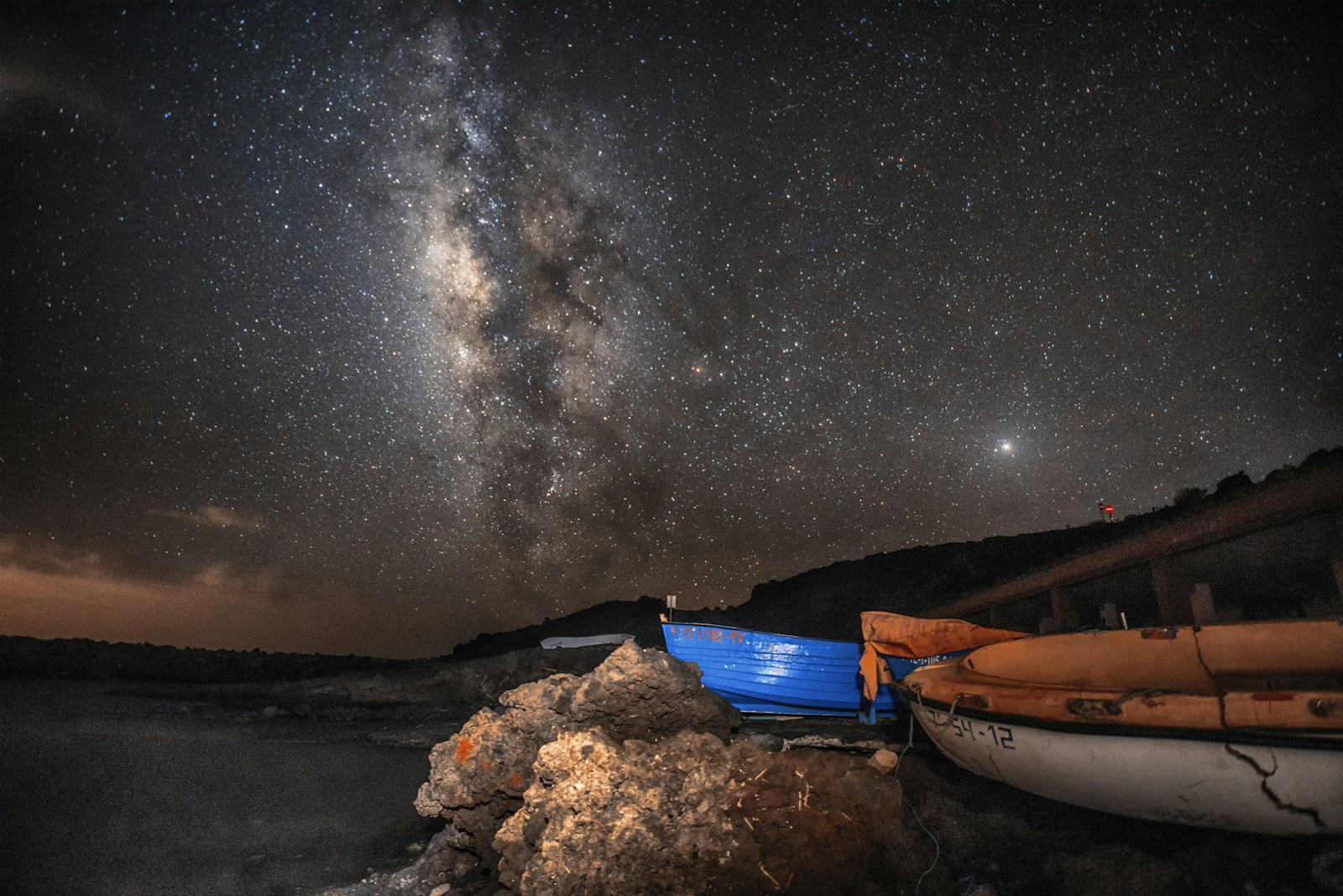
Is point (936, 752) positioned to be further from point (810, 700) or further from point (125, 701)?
point (125, 701)

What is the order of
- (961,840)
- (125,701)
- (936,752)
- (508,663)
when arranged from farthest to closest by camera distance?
(508,663), (125,701), (936,752), (961,840)

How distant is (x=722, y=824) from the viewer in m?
4.77

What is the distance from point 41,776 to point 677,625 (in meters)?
11.3

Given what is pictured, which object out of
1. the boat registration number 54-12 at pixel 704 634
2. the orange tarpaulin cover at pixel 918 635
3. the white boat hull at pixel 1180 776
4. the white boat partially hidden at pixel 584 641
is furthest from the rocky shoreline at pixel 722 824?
the white boat partially hidden at pixel 584 641

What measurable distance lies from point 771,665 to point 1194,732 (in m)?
7.38

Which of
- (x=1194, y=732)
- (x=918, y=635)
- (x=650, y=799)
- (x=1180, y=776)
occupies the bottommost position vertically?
(x=650, y=799)

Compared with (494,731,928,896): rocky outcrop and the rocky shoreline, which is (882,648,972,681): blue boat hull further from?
(494,731,928,896): rocky outcrop

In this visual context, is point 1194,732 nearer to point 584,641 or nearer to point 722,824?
point 722,824

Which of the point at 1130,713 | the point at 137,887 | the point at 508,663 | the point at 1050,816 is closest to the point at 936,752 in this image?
the point at 1050,816

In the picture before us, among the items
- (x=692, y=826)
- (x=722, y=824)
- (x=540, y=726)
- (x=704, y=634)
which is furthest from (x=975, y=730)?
(x=704, y=634)

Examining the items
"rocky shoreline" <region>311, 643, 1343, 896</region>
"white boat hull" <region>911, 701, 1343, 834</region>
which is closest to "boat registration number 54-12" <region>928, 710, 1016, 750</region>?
"white boat hull" <region>911, 701, 1343, 834</region>

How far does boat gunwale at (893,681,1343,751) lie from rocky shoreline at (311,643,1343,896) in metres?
0.60

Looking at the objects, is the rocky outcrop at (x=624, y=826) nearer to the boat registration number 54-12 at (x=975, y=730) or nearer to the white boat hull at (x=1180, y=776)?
the boat registration number 54-12 at (x=975, y=730)

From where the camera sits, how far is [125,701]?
24.4m
